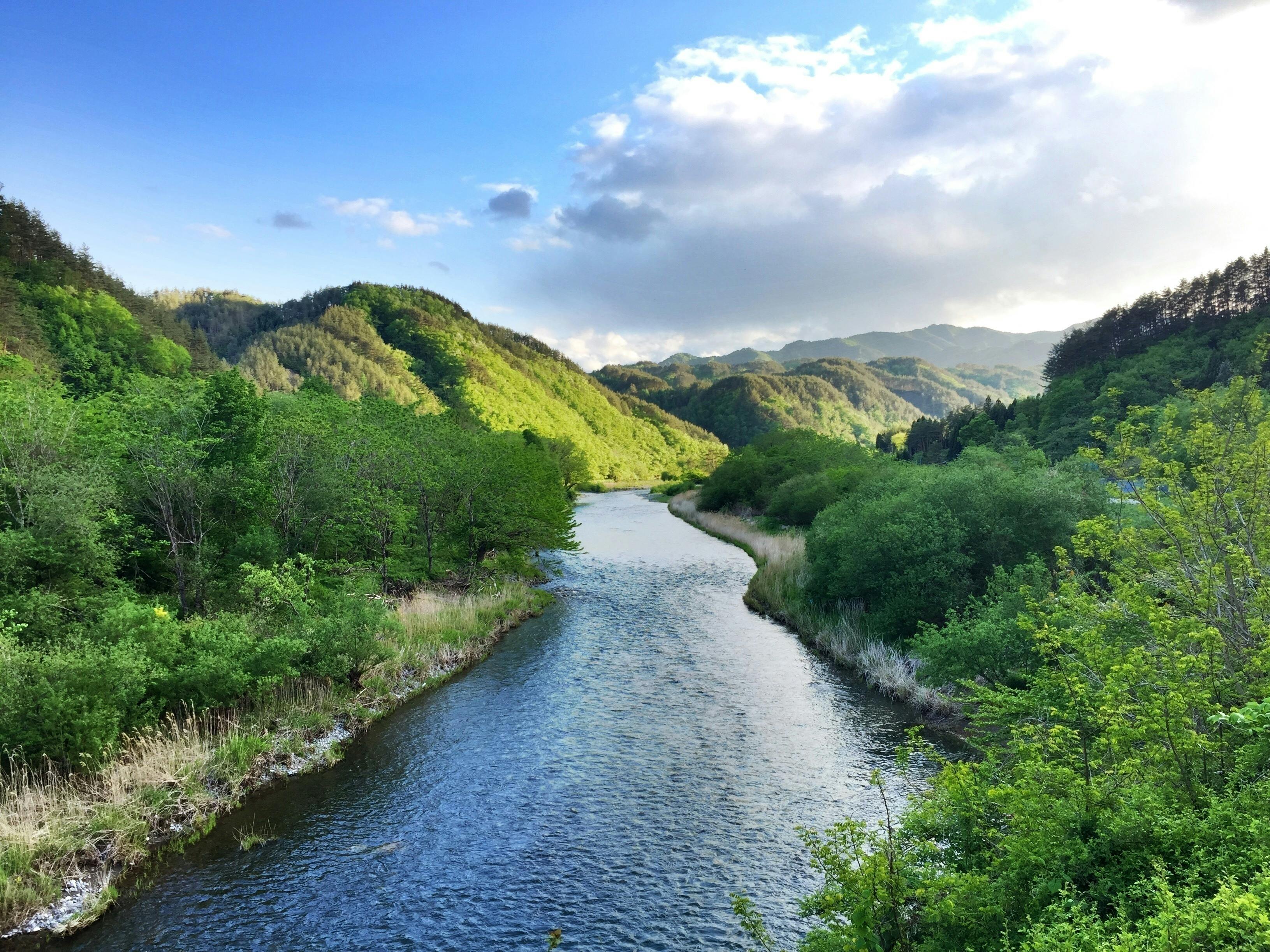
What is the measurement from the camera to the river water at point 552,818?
11.3 meters

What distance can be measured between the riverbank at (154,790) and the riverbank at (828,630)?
639 inches

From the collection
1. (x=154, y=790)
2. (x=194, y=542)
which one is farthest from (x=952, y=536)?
(x=194, y=542)

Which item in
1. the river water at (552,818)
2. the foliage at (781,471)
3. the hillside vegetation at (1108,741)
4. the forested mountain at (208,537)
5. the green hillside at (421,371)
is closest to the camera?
the hillside vegetation at (1108,741)

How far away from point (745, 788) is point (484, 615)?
56.1 ft

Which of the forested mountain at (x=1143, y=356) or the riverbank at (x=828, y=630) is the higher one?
the forested mountain at (x=1143, y=356)

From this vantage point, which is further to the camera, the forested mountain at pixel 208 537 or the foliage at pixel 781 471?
the foliage at pixel 781 471

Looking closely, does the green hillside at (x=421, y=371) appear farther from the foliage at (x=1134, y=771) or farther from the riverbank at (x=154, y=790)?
the foliage at (x=1134, y=771)

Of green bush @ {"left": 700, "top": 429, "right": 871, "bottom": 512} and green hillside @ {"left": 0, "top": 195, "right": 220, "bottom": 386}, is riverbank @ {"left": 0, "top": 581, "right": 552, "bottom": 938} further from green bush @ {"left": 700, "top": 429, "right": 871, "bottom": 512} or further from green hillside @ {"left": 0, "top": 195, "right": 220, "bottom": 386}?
green bush @ {"left": 700, "top": 429, "right": 871, "bottom": 512}

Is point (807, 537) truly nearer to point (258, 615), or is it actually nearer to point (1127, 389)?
point (258, 615)

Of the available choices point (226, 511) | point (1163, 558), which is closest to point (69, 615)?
point (226, 511)

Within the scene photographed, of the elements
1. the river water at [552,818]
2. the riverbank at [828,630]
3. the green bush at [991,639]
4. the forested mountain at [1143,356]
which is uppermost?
the forested mountain at [1143,356]

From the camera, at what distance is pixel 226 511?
80.6ft

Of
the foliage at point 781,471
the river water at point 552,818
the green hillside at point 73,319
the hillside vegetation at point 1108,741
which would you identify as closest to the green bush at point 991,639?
the hillside vegetation at point 1108,741

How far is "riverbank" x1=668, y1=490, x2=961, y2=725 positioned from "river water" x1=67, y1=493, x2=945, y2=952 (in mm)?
795
